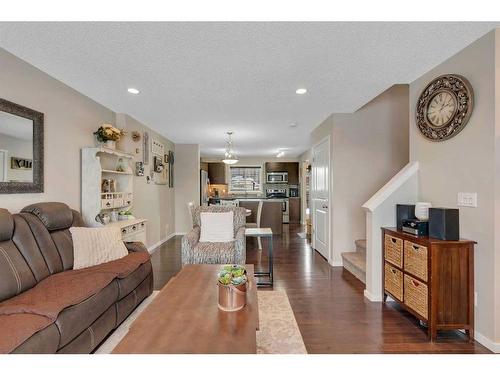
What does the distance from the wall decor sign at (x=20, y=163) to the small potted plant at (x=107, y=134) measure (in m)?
1.05

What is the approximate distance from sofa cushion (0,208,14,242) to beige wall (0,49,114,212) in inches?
14.8

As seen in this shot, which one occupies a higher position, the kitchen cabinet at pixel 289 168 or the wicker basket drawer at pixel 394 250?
the kitchen cabinet at pixel 289 168

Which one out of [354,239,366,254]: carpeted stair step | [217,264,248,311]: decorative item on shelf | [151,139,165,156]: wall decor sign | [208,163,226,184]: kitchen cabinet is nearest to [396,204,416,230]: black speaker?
[354,239,366,254]: carpeted stair step

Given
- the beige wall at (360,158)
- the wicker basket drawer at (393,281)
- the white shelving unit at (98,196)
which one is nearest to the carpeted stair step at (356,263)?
the beige wall at (360,158)

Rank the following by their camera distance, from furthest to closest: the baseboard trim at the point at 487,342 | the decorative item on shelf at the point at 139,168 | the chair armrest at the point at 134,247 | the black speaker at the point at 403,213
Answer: the decorative item on shelf at the point at 139,168, the chair armrest at the point at 134,247, the black speaker at the point at 403,213, the baseboard trim at the point at 487,342

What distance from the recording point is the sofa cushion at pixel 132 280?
2163mm

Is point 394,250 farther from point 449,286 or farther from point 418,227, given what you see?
point 449,286

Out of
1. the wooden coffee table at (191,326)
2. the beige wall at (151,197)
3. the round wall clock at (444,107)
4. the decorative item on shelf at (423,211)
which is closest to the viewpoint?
the wooden coffee table at (191,326)

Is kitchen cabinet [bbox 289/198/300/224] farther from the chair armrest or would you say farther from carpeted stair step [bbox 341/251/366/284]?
the chair armrest

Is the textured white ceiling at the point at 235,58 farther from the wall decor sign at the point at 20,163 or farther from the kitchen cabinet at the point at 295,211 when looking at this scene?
the kitchen cabinet at the point at 295,211

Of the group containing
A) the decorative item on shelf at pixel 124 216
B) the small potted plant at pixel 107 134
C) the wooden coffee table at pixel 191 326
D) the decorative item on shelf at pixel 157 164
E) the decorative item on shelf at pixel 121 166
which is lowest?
the wooden coffee table at pixel 191 326

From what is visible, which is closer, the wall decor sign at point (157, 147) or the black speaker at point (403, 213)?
the black speaker at point (403, 213)

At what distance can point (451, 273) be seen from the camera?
2.01m
